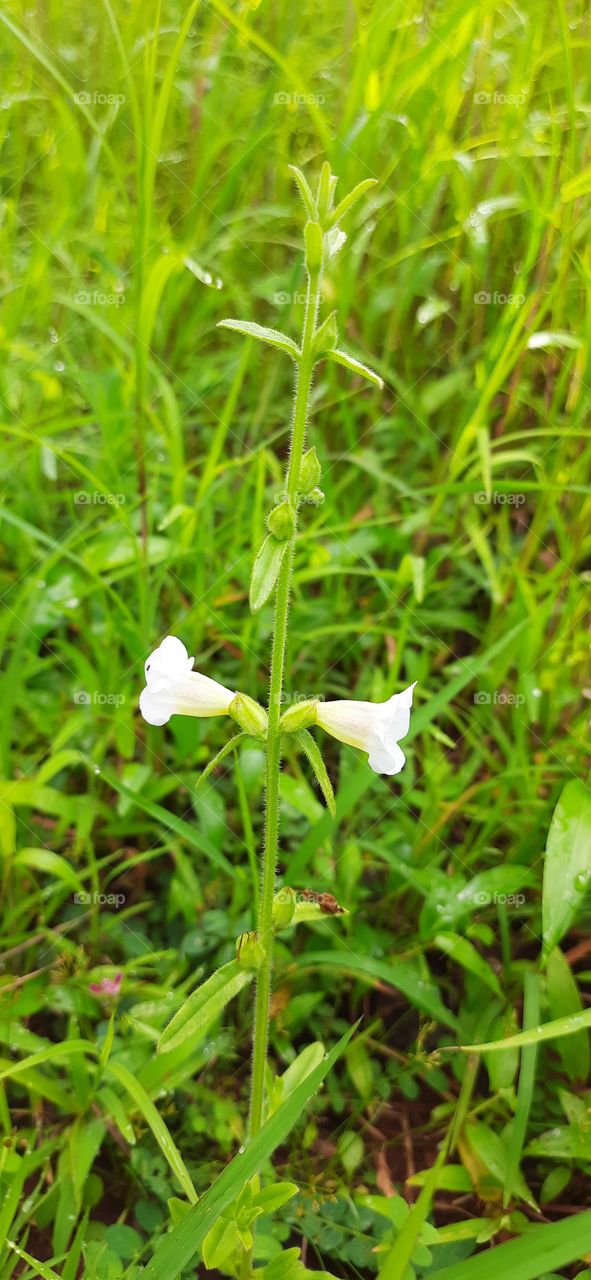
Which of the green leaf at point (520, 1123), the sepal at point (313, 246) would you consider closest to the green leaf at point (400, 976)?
the green leaf at point (520, 1123)

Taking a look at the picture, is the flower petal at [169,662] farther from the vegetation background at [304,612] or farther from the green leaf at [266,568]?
the vegetation background at [304,612]

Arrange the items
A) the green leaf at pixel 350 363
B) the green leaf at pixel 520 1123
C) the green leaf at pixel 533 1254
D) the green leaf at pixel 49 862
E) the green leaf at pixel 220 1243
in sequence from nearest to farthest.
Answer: the green leaf at pixel 533 1254, the green leaf at pixel 350 363, the green leaf at pixel 220 1243, the green leaf at pixel 520 1123, the green leaf at pixel 49 862

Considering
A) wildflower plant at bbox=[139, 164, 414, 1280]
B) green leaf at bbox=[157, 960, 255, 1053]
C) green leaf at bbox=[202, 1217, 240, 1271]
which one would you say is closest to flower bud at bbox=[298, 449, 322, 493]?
wildflower plant at bbox=[139, 164, 414, 1280]

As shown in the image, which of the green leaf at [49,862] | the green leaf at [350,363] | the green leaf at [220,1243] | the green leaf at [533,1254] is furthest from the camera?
the green leaf at [49,862]

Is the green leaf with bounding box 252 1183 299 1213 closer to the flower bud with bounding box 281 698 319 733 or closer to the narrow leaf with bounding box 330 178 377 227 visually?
the flower bud with bounding box 281 698 319 733

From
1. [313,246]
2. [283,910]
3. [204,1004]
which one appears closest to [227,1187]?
[204,1004]

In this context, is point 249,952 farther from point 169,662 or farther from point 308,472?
point 308,472

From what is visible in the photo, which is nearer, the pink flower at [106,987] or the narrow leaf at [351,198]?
the narrow leaf at [351,198]
